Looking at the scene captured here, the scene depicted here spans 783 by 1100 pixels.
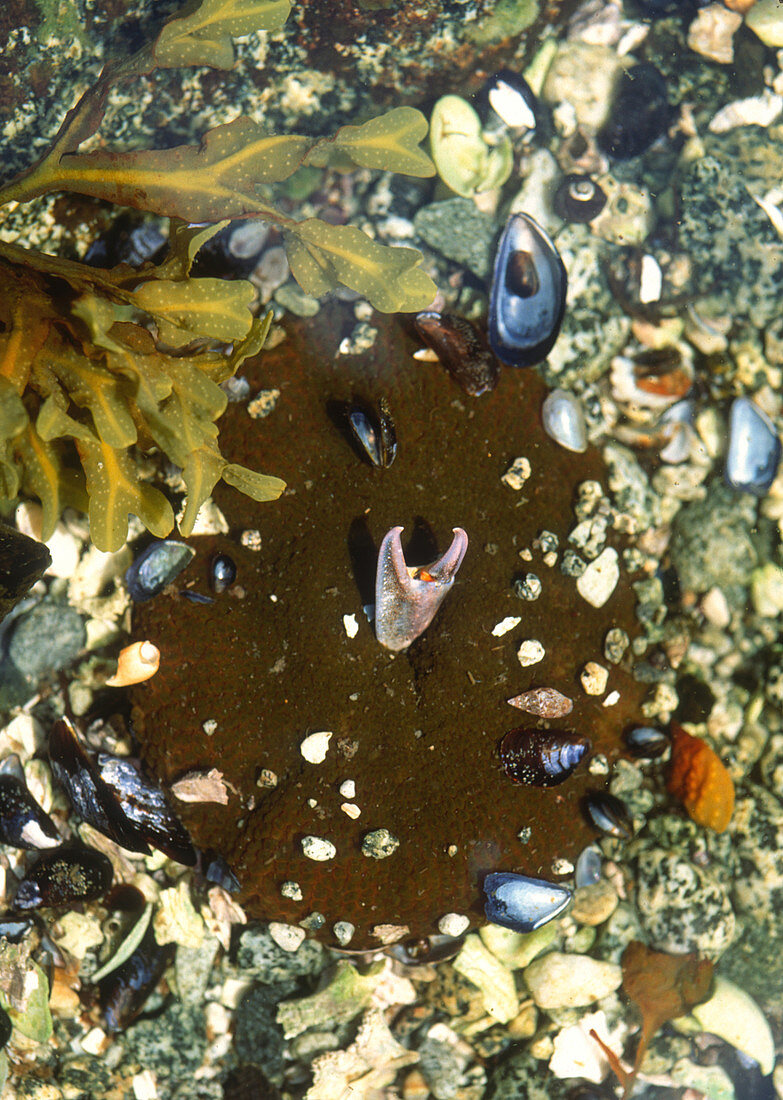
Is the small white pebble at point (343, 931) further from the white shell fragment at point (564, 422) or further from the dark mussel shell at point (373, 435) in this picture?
the white shell fragment at point (564, 422)

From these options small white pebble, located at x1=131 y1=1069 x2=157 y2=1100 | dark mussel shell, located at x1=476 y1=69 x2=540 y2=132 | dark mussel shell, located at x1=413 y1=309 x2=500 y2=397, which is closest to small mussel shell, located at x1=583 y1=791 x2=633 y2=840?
dark mussel shell, located at x1=413 y1=309 x2=500 y2=397

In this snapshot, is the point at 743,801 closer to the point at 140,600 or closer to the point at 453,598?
the point at 453,598

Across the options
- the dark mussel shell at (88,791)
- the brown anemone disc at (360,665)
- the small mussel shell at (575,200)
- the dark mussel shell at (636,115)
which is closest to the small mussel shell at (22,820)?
the dark mussel shell at (88,791)

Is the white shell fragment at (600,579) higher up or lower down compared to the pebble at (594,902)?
higher up

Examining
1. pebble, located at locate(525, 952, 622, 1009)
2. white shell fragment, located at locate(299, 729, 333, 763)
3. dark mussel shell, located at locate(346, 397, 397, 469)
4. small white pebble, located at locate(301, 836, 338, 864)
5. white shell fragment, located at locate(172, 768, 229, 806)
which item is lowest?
pebble, located at locate(525, 952, 622, 1009)

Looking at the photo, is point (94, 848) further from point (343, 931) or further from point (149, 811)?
point (343, 931)

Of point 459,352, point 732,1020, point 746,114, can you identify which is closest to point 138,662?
point 459,352

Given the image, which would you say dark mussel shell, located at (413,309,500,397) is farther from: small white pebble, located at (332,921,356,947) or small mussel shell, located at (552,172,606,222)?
small white pebble, located at (332,921,356,947)
